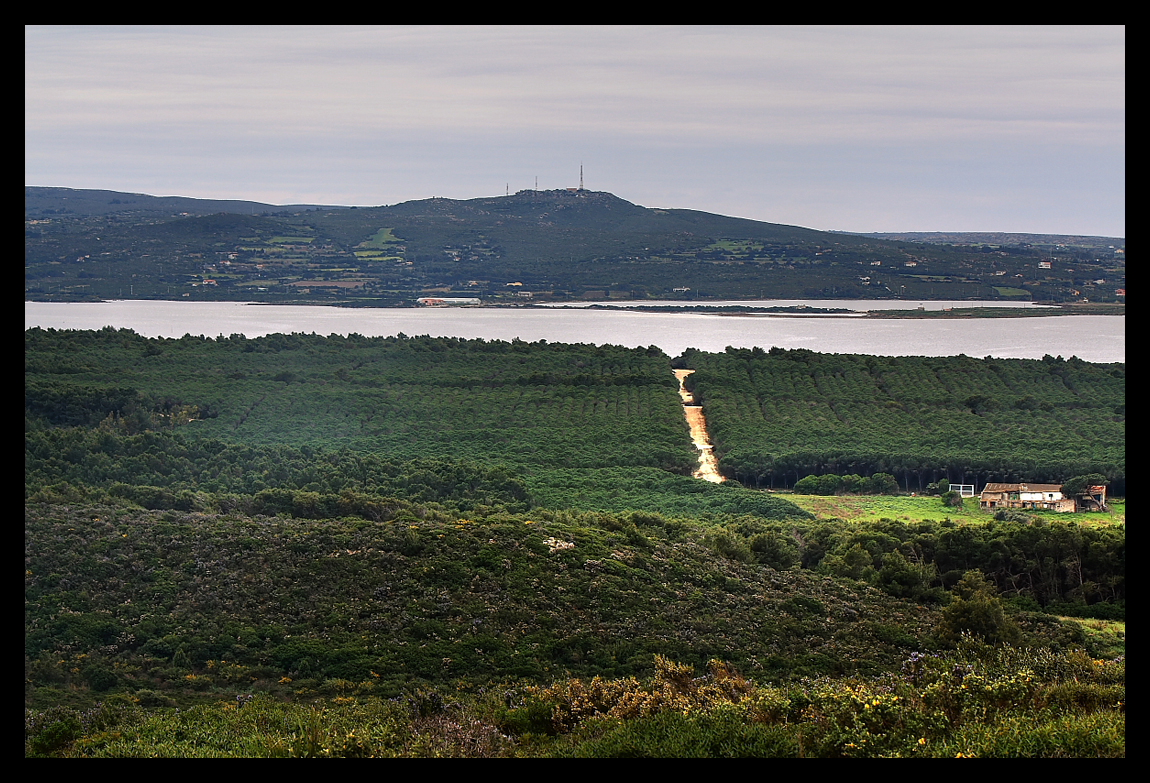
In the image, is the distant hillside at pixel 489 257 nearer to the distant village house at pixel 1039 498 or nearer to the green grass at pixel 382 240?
the green grass at pixel 382 240

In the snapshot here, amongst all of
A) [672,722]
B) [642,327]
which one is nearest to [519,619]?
[672,722]

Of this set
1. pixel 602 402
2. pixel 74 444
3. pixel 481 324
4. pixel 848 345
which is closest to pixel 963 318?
pixel 848 345

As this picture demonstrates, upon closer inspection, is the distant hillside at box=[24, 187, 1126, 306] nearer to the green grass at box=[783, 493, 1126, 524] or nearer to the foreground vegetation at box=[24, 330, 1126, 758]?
the green grass at box=[783, 493, 1126, 524]

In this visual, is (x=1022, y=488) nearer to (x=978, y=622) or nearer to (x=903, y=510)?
(x=903, y=510)

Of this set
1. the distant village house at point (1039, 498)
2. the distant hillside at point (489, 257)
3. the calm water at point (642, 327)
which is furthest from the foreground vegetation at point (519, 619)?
the distant hillside at point (489, 257)

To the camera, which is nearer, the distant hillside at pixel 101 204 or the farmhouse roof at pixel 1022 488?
the farmhouse roof at pixel 1022 488

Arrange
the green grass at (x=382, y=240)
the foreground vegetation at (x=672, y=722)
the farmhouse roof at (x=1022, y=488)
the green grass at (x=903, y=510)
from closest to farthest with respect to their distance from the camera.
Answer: the foreground vegetation at (x=672, y=722)
the green grass at (x=903, y=510)
the farmhouse roof at (x=1022, y=488)
the green grass at (x=382, y=240)

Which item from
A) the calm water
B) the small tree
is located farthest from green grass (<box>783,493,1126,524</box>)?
the calm water

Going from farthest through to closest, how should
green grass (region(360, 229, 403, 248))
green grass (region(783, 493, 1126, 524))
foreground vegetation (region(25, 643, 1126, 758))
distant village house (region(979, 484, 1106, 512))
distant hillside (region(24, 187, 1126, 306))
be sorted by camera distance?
green grass (region(360, 229, 403, 248))
distant hillside (region(24, 187, 1126, 306))
distant village house (region(979, 484, 1106, 512))
green grass (region(783, 493, 1126, 524))
foreground vegetation (region(25, 643, 1126, 758))
